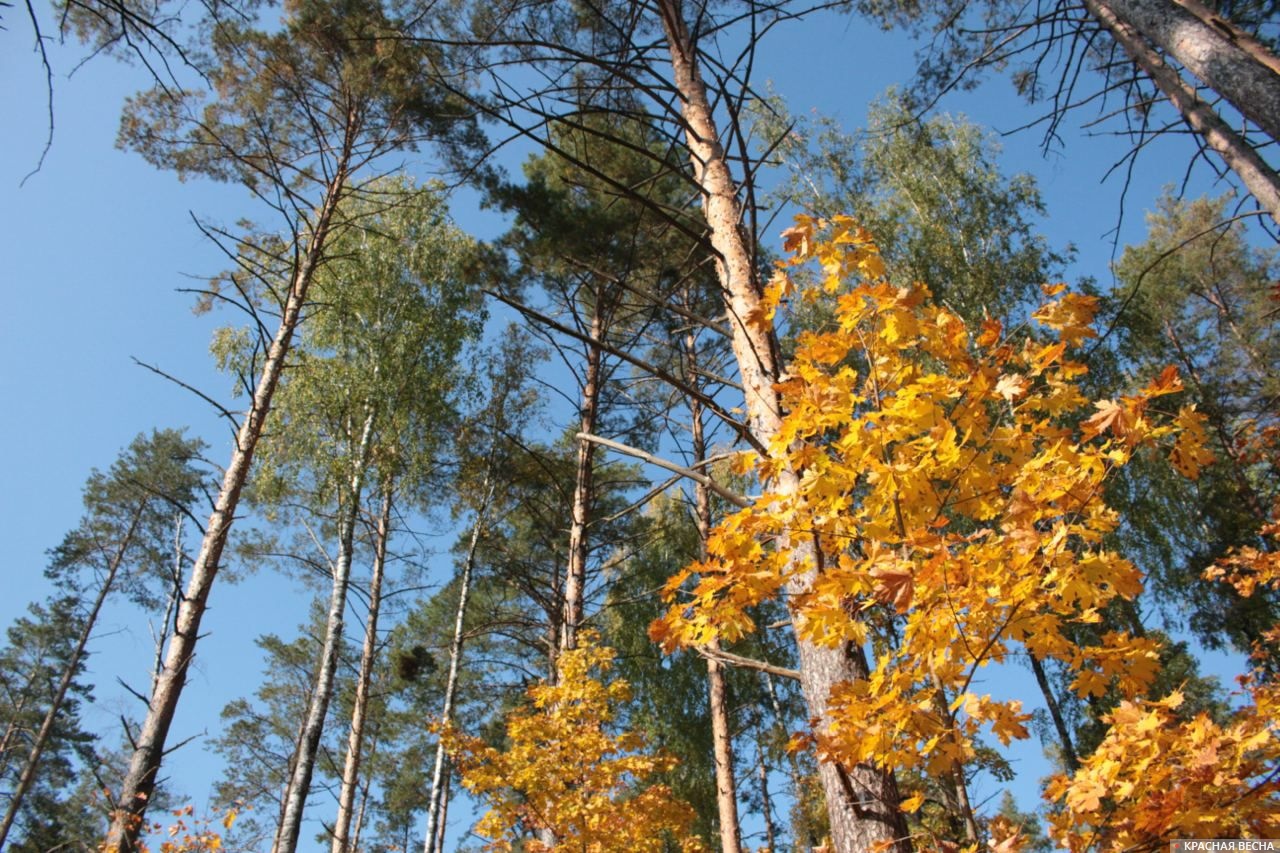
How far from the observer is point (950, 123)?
12.5m

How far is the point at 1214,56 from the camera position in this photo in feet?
9.50

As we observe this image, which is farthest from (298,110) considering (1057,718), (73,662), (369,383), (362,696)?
(73,662)

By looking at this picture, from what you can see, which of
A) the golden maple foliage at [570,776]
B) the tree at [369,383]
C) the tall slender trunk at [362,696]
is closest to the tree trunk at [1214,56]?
the golden maple foliage at [570,776]

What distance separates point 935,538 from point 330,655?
6.90 m

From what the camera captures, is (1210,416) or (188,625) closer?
(188,625)

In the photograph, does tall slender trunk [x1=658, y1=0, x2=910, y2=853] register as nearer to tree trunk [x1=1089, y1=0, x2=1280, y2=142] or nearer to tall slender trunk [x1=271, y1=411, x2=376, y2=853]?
tree trunk [x1=1089, y1=0, x2=1280, y2=142]

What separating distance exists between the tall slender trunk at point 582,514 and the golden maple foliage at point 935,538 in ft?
19.0

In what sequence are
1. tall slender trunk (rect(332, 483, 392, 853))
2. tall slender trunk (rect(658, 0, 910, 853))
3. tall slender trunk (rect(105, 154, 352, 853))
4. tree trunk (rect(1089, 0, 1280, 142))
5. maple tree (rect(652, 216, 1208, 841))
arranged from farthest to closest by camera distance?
1. tall slender trunk (rect(332, 483, 392, 853))
2. tall slender trunk (rect(105, 154, 352, 853))
3. tree trunk (rect(1089, 0, 1280, 142))
4. tall slender trunk (rect(658, 0, 910, 853))
5. maple tree (rect(652, 216, 1208, 841))

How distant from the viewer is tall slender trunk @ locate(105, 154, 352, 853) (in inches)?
161

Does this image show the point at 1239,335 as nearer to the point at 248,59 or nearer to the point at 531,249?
the point at 531,249

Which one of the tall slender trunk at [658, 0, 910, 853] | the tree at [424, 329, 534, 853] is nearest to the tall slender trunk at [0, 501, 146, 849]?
the tree at [424, 329, 534, 853]

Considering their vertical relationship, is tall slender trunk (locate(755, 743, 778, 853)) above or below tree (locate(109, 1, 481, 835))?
below

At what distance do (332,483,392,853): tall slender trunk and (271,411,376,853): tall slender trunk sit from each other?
42cm

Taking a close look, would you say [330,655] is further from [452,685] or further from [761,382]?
[761,382]
